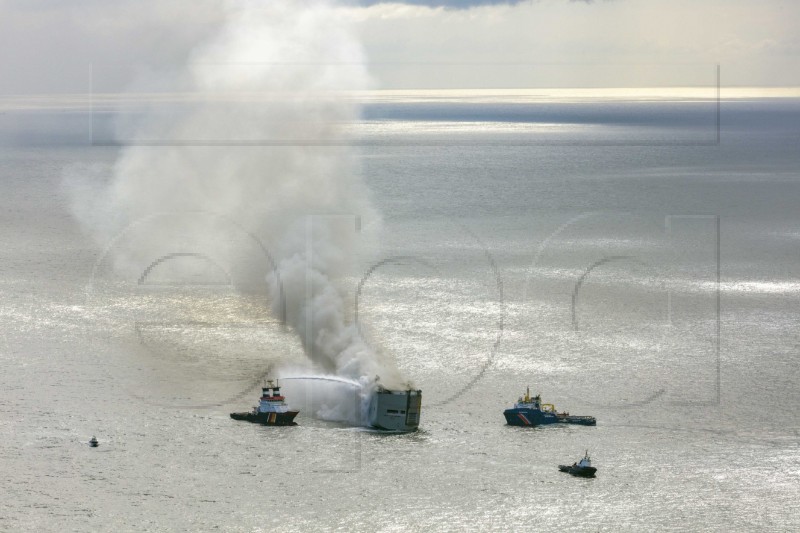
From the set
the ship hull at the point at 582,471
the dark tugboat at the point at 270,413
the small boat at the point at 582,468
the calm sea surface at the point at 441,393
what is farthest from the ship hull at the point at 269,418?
the ship hull at the point at 582,471

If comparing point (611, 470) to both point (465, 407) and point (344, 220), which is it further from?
point (344, 220)

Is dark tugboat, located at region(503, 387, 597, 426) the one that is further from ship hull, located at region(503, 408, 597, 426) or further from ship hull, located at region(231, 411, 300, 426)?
ship hull, located at region(231, 411, 300, 426)

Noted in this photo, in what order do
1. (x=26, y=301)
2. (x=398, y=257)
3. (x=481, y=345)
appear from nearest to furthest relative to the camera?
(x=481, y=345), (x=26, y=301), (x=398, y=257)

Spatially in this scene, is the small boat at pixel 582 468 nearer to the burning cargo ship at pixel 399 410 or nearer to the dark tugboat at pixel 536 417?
the dark tugboat at pixel 536 417

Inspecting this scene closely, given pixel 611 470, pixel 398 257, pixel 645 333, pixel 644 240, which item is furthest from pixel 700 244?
pixel 611 470

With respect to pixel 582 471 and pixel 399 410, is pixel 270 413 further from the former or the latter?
pixel 582 471

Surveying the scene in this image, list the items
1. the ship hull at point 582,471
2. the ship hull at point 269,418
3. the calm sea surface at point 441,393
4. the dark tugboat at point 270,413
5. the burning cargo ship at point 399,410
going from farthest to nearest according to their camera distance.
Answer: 1. the dark tugboat at point 270,413
2. the ship hull at point 269,418
3. the burning cargo ship at point 399,410
4. the ship hull at point 582,471
5. the calm sea surface at point 441,393

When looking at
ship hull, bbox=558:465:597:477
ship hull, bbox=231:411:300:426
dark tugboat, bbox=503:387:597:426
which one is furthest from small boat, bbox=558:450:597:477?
ship hull, bbox=231:411:300:426

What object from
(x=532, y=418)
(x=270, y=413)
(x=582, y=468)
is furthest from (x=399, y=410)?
(x=582, y=468)
